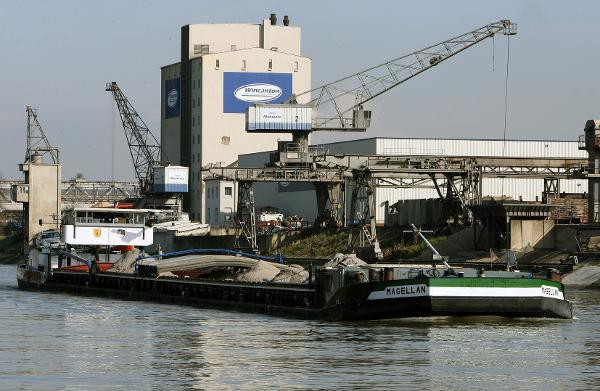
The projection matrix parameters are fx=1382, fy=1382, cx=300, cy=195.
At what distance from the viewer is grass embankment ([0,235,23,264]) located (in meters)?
164

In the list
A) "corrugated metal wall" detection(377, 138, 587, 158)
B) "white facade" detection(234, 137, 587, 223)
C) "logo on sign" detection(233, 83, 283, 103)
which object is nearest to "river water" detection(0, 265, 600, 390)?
"white facade" detection(234, 137, 587, 223)

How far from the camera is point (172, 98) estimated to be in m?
190

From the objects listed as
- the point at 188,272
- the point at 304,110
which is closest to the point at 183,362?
the point at 188,272

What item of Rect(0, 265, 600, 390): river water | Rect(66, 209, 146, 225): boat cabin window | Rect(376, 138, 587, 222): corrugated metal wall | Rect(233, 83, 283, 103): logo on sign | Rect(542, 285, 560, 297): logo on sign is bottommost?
Rect(0, 265, 600, 390): river water

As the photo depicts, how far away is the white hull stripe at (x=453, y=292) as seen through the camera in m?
43.3

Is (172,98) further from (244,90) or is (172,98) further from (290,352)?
(290,352)

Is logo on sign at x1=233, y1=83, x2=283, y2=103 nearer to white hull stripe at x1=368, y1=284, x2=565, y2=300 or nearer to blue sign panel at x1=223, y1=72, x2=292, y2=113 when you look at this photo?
blue sign panel at x1=223, y1=72, x2=292, y2=113

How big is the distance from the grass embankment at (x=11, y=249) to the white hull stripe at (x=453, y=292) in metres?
122

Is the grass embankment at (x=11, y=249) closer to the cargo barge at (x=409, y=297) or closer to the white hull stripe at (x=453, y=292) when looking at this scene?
the cargo barge at (x=409, y=297)

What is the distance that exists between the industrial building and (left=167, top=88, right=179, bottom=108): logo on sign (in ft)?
2.62

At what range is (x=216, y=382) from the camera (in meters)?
31.7

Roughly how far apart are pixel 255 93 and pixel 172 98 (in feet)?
59.6

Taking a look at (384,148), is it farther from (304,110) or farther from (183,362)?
(183,362)

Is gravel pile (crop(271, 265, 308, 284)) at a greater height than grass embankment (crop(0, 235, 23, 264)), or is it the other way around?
grass embankment (crop(0, 235, 23, 264))
